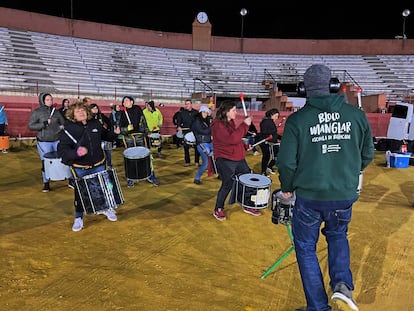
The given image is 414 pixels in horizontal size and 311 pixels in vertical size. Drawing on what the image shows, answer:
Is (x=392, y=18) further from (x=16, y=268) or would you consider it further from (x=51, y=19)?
(x=16, y=268)

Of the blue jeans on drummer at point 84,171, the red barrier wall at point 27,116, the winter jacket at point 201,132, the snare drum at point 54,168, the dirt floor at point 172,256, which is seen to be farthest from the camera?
the red barrier wall at point 27,116

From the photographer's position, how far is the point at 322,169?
2773 mm

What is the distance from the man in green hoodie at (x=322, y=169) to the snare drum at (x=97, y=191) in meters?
3.07

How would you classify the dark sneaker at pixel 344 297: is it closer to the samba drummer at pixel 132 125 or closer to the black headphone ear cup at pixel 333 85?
the black headphone ear cup at pixel 333 85

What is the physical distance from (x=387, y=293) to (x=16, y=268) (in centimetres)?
392

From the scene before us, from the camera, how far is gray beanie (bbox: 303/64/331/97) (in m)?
2.85

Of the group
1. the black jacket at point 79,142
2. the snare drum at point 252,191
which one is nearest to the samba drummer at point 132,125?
the black jacket at point 79,142

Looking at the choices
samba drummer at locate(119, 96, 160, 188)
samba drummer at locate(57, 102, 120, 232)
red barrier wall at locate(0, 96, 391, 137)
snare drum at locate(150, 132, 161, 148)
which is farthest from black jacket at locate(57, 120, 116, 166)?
red barrier wall at locate(0, 96, 391, 137)

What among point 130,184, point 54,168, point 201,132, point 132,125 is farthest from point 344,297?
point 132,125

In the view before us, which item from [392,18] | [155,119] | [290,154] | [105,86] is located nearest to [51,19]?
[105,86]

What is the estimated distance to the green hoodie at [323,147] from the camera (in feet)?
9.03

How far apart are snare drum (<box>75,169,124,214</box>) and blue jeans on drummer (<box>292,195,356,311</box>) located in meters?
3.11

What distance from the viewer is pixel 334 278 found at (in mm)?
2986

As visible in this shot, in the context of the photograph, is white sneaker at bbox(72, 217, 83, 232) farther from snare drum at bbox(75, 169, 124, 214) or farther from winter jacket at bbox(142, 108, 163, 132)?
winter jacket at bbox(142, 108, 163, 132)
